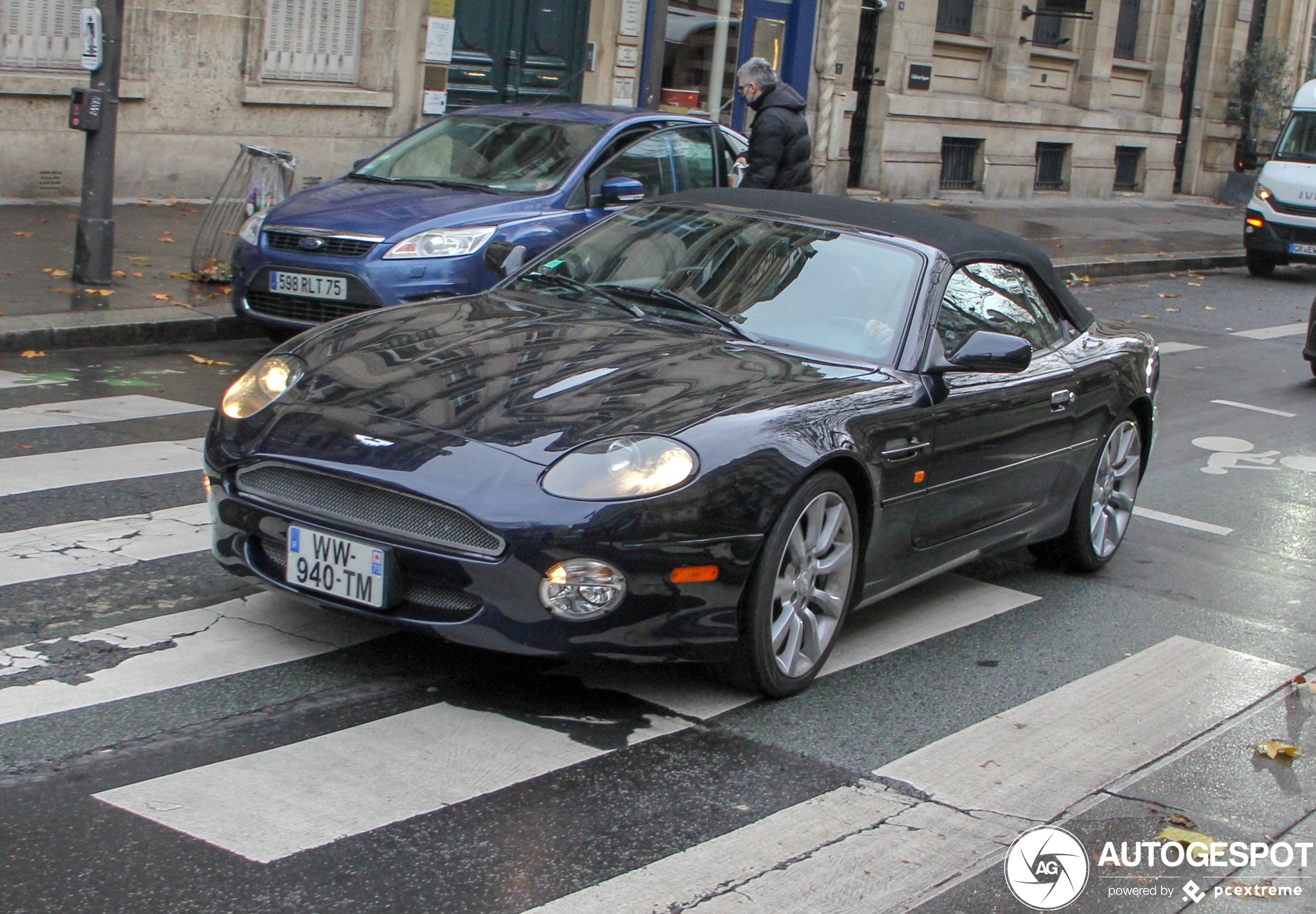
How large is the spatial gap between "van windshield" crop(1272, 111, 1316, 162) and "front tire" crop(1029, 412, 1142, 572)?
16.1 m

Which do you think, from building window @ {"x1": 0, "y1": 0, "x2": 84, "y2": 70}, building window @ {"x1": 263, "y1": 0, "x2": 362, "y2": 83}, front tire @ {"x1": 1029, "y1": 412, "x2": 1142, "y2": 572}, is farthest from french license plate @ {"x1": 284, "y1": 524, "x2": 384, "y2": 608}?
building window @ {"x1": 263, "y1": 0, "x2": 362, "y2": 83}

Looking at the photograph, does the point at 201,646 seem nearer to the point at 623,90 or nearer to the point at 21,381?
the point at 21,381

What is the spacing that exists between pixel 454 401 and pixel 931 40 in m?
21.5

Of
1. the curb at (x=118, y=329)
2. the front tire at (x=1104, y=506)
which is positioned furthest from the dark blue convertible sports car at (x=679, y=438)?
the curb at (x=118, y=329)

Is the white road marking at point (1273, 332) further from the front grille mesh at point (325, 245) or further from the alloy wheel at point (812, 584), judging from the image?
the alloy wheel at point (812, 584)

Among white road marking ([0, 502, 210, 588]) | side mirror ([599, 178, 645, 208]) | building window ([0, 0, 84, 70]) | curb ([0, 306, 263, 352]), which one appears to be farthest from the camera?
building window ([0, 0, 84, 70])

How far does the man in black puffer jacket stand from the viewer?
11508mm

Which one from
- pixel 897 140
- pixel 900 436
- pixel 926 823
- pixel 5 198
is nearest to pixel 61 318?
pixel 5 198

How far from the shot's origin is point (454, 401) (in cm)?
474

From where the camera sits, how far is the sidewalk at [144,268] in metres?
9.91

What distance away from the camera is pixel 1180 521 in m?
8.09

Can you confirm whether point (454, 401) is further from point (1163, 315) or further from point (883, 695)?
point (1163, 315)

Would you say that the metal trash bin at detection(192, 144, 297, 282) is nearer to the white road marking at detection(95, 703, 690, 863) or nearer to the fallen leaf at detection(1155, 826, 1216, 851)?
the white road marking at detection(95, 703, 690, 863)

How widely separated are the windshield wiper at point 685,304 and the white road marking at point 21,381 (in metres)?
4.09
